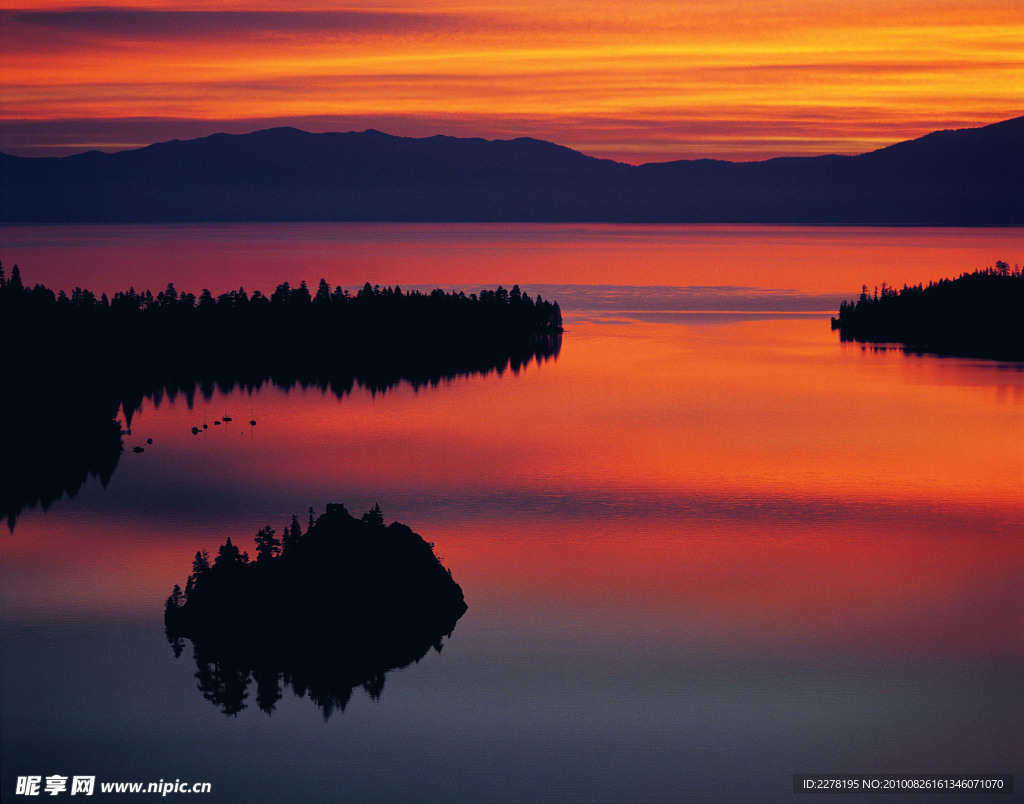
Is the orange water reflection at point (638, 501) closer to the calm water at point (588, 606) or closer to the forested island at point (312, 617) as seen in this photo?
the calm water at point (588, 606)

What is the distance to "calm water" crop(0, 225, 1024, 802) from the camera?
3378 cm

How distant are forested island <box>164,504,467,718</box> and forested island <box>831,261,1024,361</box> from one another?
359 ft

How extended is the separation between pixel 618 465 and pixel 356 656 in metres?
32.6

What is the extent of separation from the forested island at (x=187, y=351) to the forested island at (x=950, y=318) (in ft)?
122

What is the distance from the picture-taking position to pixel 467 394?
332 ft

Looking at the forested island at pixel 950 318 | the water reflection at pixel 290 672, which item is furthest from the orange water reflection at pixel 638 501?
the forested island at pixel 950 318

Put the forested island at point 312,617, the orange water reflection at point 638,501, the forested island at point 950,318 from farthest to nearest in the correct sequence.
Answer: the forested island at point 950,318, the orange water reflection at point 638,501, the forested island at point 312,617

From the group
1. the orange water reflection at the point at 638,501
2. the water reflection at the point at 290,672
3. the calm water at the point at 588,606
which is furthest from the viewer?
the orange water reflection at the point at 638,501

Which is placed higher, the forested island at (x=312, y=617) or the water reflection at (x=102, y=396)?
the forested island at (x=312, y=617)

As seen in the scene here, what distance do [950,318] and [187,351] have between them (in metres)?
94.2

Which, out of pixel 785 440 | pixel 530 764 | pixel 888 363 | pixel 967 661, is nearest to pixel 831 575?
pixel 967 661

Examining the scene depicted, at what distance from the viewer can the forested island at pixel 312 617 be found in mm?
37250

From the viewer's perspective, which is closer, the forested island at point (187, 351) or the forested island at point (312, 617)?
the forested island at point (312, 617)

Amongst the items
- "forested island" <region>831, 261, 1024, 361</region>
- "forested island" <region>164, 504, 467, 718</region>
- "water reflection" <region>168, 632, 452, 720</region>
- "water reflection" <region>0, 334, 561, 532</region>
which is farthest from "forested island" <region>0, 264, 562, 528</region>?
"forested island" <region>831, 261, 1024, 361</region>
